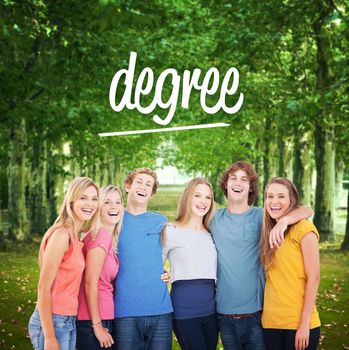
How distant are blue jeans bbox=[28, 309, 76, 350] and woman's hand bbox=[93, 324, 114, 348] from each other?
198mm

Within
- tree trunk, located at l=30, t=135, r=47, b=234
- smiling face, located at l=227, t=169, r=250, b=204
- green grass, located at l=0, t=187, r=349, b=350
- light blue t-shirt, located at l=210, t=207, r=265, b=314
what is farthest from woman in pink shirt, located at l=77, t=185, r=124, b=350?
tree trunk, located at l=30, t=135, r=47, b=234

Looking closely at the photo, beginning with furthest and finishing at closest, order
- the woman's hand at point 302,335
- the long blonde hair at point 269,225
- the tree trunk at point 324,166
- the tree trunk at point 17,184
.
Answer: the tree trunk at point 17,184 → the tree trunk at point 324,166 → the long blonde hair at point 269,225 → the woman's hand at point 302,335

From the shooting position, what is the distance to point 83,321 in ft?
17.1

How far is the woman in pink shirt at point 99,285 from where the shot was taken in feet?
16.8

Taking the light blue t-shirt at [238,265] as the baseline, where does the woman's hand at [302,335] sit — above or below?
below

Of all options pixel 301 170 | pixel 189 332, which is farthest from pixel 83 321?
pixel 301 170

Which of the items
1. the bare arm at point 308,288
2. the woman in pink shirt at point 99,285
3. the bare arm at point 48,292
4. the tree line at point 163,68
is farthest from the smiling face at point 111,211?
the tree line at point 163,68

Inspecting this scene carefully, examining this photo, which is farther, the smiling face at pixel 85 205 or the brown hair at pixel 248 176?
the brown hair at pixel 248 176

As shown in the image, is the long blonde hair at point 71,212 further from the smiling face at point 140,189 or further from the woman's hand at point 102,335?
the woman's hand at point 102,335

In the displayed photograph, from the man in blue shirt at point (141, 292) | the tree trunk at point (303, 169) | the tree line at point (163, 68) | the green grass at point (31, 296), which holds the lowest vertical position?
the green grass at point (31, 296)

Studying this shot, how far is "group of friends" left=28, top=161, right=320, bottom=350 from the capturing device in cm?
509

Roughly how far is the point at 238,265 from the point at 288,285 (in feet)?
1.80

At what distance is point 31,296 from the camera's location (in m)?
12.9

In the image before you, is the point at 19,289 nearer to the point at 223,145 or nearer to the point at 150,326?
the point at 150,326
